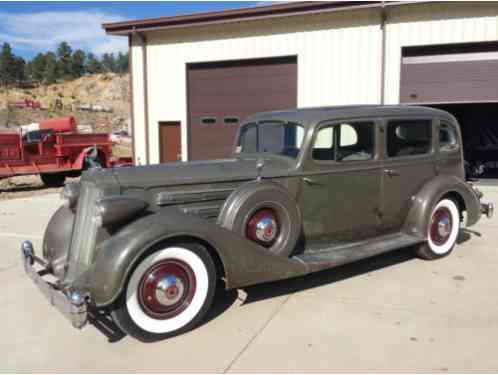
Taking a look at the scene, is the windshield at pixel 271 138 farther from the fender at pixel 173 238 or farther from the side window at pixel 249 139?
the fender at pixel 173 238

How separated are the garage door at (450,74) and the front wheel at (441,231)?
19.5 feet

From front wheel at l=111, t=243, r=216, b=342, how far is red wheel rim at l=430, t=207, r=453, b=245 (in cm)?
276

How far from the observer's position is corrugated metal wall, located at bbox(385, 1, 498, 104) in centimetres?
934

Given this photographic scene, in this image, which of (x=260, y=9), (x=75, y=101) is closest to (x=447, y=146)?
(x=260, y=9)

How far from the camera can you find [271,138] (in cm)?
443

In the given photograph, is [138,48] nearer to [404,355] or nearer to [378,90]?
[378,90]

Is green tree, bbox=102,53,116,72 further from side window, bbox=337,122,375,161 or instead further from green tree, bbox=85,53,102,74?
side window, bbox=337,122,375,161

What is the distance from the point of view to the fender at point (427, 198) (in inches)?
178

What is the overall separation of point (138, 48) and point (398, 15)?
278 inches

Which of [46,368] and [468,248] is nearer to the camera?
[46,368]

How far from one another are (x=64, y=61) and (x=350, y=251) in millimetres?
97802

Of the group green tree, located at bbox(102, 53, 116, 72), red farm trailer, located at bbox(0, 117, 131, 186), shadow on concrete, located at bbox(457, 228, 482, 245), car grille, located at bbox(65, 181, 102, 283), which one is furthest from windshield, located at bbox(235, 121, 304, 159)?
green tree, located at bbox(102, 53, 116, 72)

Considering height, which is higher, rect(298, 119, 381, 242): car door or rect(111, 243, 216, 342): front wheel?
rect(298, 119, 381, 242): car door

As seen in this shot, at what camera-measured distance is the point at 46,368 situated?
8.96 ft
